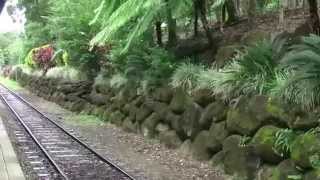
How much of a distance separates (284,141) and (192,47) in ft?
21.0

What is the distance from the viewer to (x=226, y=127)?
9.73m

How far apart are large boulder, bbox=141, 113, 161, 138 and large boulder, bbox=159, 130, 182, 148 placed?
617 millimetres

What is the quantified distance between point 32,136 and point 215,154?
629cm

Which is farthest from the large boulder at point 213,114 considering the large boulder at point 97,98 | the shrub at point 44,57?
the shrub at point 44,57

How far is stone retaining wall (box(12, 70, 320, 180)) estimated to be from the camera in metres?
7.57

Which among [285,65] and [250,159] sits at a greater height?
[285,65]

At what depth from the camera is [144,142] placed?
13.4m

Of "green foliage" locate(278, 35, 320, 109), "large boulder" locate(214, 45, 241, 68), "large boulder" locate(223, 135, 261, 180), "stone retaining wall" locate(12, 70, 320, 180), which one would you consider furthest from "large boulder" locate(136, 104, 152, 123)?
"green foliage" locate(278, 35, 320, 109)

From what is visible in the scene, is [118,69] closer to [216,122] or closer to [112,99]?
[112,99]

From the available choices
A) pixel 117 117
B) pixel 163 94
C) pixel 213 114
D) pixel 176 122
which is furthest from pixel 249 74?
pixel 117 117

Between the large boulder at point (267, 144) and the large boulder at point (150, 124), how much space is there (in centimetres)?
512

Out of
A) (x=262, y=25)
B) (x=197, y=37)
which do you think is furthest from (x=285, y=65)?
(x=197, y=37)

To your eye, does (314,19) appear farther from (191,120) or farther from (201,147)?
(191,120)

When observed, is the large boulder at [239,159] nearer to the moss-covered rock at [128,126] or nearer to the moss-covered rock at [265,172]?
the moss-covered rock at [265,172]
